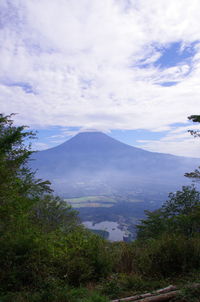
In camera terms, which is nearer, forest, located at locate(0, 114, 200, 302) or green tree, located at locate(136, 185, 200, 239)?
forest, located at locate(0, 114, 200, 302)

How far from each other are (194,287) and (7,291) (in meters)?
3.55

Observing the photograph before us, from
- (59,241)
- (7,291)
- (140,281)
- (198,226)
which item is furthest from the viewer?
(198,226)

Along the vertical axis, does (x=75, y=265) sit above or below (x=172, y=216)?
above

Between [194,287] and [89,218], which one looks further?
[89,218]

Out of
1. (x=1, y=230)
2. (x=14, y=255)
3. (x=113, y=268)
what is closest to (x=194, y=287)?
(x=113, y=268)

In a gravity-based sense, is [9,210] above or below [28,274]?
above

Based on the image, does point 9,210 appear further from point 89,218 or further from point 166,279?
point 89,218

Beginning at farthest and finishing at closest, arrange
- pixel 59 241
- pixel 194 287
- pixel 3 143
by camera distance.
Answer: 1. pixel 3 143
2. pixel 59 241
3. pixel 194 287

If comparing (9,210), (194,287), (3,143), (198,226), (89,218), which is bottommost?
(89,218)

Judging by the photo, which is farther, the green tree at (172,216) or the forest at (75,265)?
the green tree at (172,216)

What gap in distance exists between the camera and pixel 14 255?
4871mm

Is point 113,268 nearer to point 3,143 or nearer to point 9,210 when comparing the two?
point 9,210

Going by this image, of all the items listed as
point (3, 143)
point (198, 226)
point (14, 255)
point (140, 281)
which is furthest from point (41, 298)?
point (198, 226)

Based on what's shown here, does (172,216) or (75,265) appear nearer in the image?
(75,265)
